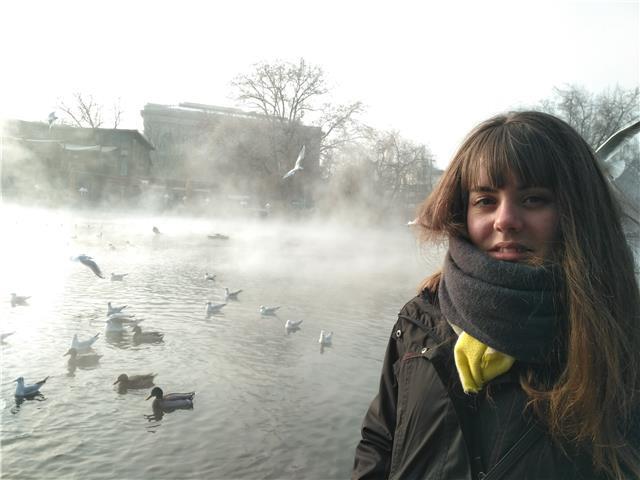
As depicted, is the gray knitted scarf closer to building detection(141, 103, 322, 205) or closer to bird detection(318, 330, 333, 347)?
bird detection(318, 330, 333, 347)

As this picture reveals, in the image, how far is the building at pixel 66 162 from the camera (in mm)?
23969

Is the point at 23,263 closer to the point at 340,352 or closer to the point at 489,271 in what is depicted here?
the point at 340,352

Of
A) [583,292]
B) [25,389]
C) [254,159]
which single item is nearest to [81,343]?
[25,389]

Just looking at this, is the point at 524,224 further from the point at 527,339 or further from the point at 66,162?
the point at 66,162

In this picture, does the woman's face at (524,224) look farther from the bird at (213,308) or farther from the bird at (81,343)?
the bird at (213,308)

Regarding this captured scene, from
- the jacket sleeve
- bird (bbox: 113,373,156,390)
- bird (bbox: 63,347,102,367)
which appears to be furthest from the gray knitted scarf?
bird (bbox: 63,347,102,367)

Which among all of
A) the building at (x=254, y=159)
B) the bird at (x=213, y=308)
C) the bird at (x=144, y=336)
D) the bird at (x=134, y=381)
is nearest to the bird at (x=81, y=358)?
the bird at (x=144, y=336)

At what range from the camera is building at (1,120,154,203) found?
24.0 meters

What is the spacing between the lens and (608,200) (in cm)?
163

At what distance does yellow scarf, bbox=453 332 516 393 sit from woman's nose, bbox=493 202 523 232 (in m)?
0.39

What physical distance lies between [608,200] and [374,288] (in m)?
11.3

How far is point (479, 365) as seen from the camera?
152cm

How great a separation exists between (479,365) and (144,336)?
6.75m

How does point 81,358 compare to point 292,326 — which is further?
point 292,326
